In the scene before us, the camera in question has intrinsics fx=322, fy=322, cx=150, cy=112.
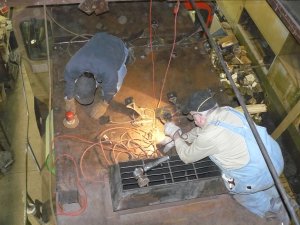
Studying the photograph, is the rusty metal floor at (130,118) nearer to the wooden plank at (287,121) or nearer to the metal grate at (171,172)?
the metal grate at (171,172)

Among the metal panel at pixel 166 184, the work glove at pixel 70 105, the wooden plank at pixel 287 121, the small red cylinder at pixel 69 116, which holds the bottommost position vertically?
the metal panel at pixel 166 184

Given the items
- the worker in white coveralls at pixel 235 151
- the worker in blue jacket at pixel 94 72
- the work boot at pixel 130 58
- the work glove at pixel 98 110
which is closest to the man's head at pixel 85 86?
the worker in blue jacket at pixel 94 72

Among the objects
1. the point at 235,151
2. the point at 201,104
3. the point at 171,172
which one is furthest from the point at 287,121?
the point at 171,172

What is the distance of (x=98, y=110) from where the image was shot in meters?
4.02

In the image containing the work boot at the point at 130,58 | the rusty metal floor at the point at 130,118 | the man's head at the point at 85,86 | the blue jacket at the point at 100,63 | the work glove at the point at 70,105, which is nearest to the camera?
the rusty metal floor at the point at 130,118

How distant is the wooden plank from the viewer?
4459 millimetres

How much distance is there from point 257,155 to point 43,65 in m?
3.93

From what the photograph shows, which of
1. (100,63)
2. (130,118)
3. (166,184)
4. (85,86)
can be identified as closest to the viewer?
(166,184)

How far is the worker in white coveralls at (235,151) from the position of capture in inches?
124

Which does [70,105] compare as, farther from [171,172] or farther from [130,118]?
[171,172]

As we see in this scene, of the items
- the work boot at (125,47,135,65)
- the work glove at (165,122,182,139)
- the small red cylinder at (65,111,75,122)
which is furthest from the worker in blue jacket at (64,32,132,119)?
the work glove at (165,122,182,139)

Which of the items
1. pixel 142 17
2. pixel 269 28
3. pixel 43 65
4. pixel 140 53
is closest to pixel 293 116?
pixel 269 28

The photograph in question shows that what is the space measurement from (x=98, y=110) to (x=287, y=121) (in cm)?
273

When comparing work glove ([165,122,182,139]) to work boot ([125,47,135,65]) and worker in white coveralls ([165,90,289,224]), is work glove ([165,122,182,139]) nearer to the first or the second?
worker in white coveralls ([165,90,289,224])
